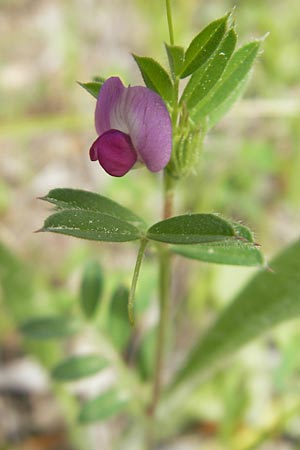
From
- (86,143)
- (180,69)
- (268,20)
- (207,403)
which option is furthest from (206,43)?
(268,20)

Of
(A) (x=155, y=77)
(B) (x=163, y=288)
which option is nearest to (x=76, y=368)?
(B) (x=163, y=288)

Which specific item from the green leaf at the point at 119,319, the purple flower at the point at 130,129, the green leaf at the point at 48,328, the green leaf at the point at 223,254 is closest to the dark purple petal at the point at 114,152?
the purple flower at the point at 130,129

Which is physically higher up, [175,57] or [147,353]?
[175,57]

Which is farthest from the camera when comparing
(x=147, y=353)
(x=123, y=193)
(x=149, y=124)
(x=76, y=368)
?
(x=123, y=193)

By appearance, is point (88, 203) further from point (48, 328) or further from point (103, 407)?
point (103, 407)

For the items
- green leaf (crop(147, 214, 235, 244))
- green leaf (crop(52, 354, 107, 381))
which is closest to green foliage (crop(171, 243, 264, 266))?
green leaf (crop(147, 214, 235, 244))

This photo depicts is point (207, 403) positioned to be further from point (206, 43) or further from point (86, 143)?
point (86, 143)

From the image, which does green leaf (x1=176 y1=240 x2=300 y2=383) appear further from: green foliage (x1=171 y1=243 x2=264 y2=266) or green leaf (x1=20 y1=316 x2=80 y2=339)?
green leaf (x1=20 y1=316 x2=80 y2=339)
